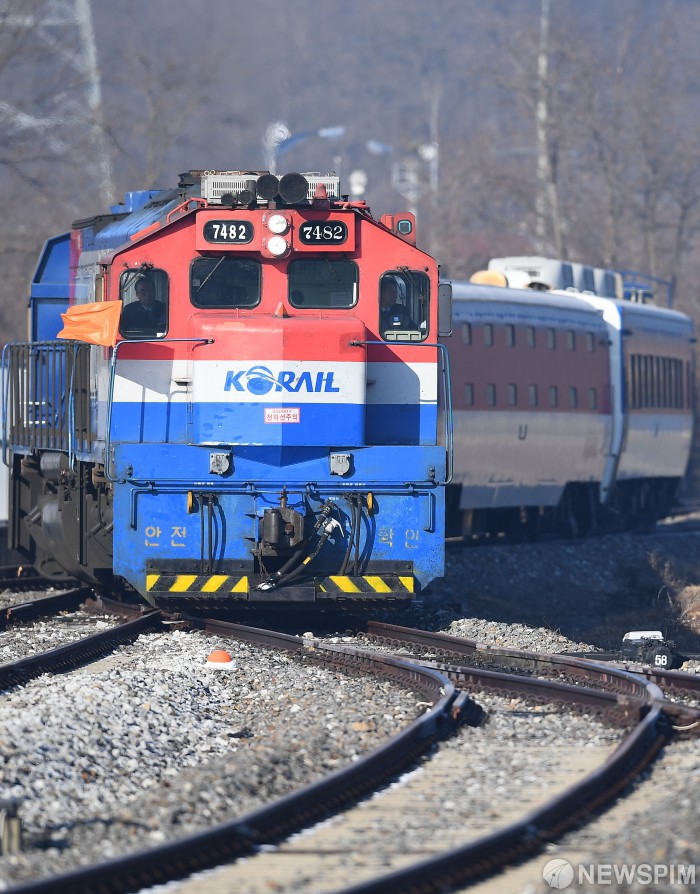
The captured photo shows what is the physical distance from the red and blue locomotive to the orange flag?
0.02 metres

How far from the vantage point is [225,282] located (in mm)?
11820

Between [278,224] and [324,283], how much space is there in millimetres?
606

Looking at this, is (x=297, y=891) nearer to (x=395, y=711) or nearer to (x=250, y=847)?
(x=250, y=847)

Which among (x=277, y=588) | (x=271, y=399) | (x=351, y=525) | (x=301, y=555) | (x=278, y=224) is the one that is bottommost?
(x=277, y=588)

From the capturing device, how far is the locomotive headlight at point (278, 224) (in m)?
11.6

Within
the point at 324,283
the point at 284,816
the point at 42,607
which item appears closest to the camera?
the point at 284,816

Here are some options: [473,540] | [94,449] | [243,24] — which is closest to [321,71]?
[243,24]

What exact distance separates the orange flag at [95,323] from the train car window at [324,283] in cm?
140

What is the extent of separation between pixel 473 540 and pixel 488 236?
127 ft

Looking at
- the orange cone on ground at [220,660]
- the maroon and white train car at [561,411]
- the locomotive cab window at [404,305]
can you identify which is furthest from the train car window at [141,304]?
the maroon and white train car at [561,411]

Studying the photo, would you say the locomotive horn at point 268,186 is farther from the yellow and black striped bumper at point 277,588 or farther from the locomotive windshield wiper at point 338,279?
the yellow and black striped bumper at point 277,588

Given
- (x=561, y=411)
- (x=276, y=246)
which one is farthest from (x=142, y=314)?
(x=561, y=411)

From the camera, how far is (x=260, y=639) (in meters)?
11.4

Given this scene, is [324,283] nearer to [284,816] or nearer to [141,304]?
[141,304]
